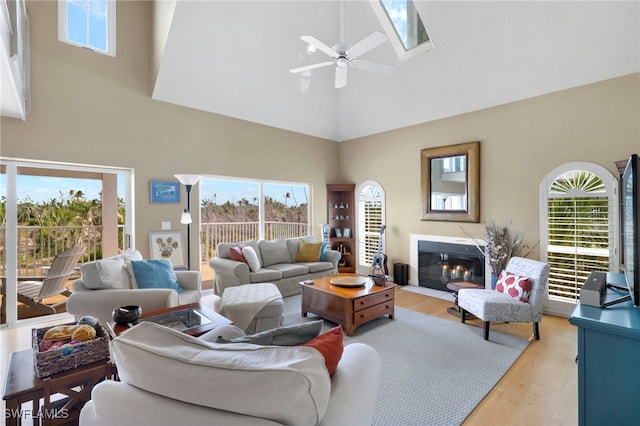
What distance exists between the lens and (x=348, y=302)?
3434 millimetres

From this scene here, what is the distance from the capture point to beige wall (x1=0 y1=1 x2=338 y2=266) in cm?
376

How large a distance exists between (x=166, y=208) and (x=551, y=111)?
576cm

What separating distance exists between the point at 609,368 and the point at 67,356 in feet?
8.93

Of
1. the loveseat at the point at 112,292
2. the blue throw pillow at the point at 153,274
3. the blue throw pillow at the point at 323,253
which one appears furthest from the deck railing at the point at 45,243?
the blue throw pillow at the point at 323,253

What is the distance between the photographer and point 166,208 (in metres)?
4.82

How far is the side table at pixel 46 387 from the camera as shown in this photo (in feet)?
4.85

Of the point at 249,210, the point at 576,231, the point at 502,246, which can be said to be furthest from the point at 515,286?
the point at 249,210

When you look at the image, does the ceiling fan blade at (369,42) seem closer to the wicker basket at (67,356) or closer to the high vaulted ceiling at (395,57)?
the high vaulted ceiling at (395,57)

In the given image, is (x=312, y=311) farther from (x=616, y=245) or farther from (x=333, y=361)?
(x=616, y=245)

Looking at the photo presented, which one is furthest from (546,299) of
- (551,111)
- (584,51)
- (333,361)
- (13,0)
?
(13,0)

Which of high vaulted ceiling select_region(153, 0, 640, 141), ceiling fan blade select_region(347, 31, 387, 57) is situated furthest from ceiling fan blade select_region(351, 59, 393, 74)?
high vaulted ceiling select_region(153, 0, 640, 141)

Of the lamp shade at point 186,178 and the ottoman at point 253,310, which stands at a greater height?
the lamp shade at point 186,178

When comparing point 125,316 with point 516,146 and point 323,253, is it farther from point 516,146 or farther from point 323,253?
point 516,146

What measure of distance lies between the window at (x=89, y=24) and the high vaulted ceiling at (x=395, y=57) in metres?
0.82
